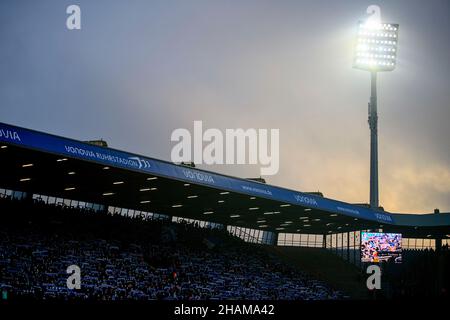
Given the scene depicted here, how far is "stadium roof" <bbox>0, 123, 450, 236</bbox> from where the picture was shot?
39.8 m

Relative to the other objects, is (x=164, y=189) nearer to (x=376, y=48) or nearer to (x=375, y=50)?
(x=375, y=50)

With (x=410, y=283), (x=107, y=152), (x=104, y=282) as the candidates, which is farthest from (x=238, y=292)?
(x=410, y=283)

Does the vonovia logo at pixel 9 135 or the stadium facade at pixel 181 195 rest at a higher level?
the vonovia logo at pixel 9 135

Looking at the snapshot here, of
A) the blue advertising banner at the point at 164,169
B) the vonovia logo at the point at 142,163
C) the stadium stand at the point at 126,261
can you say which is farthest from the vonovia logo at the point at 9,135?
the vonovia logo at the point at 142,163

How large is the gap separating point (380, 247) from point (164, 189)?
63.8ft

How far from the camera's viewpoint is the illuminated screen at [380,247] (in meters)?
58.9

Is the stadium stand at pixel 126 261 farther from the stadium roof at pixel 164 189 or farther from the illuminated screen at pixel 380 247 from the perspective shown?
the illuminated screen at pixel 380 247

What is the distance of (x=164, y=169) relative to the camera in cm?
4534

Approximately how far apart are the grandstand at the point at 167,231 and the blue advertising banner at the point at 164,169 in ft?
0.24

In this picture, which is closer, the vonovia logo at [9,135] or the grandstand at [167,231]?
the vonovia logo at [9,135]

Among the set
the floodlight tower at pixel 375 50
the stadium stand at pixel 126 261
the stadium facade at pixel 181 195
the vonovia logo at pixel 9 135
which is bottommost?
the stadium stand at pixel 126 261

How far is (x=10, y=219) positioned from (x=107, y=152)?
9.87 metres
